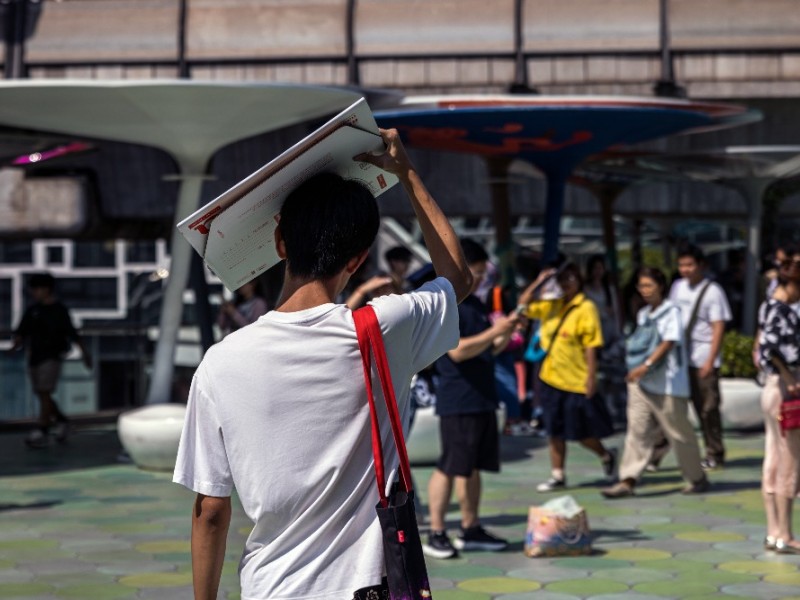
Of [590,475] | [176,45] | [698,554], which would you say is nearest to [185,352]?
[176,45]

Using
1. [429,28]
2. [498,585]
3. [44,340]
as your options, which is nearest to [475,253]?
[498,585]

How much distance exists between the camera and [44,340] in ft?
47.5

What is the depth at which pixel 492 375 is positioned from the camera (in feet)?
28.5

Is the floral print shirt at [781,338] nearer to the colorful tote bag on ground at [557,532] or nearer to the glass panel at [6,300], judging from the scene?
the colorful tote bag on ground at [557,532]

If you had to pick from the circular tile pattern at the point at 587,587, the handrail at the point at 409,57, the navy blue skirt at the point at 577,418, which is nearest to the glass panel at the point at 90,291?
the handrail at the point at 409,57

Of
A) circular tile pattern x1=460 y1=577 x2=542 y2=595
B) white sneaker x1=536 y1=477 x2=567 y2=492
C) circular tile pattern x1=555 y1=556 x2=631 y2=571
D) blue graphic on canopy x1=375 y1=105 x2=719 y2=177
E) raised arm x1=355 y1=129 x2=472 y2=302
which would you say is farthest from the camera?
blue graphic on canopy x1=375 y1=105 x2=719 y2=177

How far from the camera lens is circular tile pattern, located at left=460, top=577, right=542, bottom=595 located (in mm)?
7594

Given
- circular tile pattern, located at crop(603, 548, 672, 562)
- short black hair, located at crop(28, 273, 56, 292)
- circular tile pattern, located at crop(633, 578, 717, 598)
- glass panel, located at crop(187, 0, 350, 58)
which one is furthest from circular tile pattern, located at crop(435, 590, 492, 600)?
glass panel, located at crop(187, 0, 350, 58)

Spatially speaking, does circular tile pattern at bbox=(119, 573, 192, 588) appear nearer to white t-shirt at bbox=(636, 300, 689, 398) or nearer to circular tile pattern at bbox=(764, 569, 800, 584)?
circular tile pattern at bbox=(764, 569, 800, 584)

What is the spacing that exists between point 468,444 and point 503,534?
1041 mm

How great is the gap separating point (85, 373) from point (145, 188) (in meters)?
3.90

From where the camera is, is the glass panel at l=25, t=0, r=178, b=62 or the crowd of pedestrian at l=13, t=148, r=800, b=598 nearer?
the crowd of pedestrian at l=13, t=148, r=800, b=598

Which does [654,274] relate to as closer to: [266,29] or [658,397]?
[658,397]

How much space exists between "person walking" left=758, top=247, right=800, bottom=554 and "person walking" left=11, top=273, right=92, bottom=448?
8060mm
